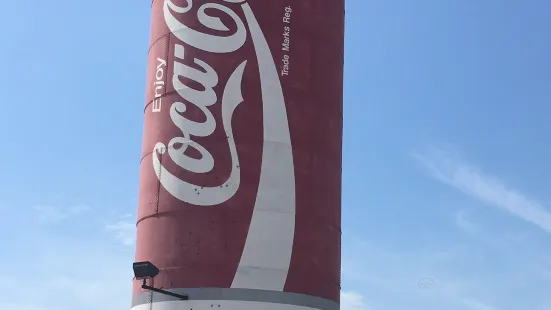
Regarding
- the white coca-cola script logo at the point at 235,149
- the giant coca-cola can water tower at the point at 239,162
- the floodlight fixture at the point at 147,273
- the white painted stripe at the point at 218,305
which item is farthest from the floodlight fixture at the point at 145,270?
the white coca-cola script logo at the point at 235,149

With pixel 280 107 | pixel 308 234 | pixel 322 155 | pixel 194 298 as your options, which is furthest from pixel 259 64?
pixel 194 298

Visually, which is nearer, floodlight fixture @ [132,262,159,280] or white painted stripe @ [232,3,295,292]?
floodlight fixture @ [132,262,159,280]

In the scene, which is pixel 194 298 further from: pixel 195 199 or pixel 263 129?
pixel 263 129


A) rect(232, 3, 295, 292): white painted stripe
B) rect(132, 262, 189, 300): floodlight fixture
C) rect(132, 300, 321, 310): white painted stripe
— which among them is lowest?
rect(132, 300, 321, 310): white painted stripe

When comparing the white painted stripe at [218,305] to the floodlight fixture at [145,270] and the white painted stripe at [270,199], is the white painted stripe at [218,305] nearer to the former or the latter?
the white painted stripe at [270,199]

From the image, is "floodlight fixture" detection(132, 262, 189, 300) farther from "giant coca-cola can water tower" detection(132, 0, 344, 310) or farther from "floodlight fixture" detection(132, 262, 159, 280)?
"giant coca-cola can water tower" detection(132, 0, 344, 310)

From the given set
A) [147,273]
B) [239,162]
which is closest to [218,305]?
[147,273]

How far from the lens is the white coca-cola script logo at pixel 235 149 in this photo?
18.8m

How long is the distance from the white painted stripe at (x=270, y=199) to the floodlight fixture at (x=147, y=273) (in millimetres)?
1448

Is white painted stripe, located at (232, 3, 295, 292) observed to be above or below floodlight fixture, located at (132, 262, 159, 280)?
above

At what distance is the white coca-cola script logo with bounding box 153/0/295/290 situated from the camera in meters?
18.8

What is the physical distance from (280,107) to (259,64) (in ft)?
3.80

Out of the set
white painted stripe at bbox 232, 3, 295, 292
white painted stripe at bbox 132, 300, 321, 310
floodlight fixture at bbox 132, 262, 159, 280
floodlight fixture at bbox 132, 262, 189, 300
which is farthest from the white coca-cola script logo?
floodlight fixture at bbox 132, 262, 159, 280

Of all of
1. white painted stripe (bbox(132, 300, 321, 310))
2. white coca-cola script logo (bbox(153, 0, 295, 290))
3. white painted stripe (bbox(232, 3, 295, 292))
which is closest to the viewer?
white painted stripe (bbox(132, 300, 321, 310))
